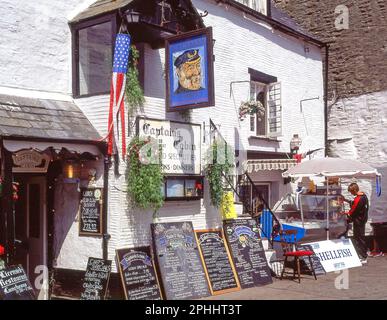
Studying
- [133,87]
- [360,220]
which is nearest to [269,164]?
[360,220]

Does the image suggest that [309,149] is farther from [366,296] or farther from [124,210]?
[124,210]

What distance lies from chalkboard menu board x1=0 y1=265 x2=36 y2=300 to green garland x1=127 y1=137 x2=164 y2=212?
2.21 meters

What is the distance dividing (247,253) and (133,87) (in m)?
3.92

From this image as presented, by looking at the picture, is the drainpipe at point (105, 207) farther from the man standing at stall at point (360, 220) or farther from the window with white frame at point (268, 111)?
the man standing at stall at point (360, 220)

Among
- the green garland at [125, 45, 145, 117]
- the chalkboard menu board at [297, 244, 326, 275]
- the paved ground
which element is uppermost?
the green garland at [125, 45, 145, 117]

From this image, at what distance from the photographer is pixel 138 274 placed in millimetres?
8523

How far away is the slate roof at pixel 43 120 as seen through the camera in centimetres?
782

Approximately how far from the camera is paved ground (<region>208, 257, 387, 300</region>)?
887cm

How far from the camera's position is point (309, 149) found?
1502cm

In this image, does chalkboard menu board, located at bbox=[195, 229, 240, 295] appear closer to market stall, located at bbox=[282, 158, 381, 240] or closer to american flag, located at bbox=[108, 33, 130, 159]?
american flag, located at bbox=[108, 33, 130, 159]

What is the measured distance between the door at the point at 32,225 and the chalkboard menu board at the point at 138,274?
183 cm

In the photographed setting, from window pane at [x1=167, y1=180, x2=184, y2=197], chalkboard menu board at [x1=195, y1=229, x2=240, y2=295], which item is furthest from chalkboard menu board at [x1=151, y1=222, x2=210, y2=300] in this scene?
window pane at [x1=167, y1=180, x2=184, y2=197]

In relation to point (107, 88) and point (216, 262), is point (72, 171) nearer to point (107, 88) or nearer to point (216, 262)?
point (107, 88)
